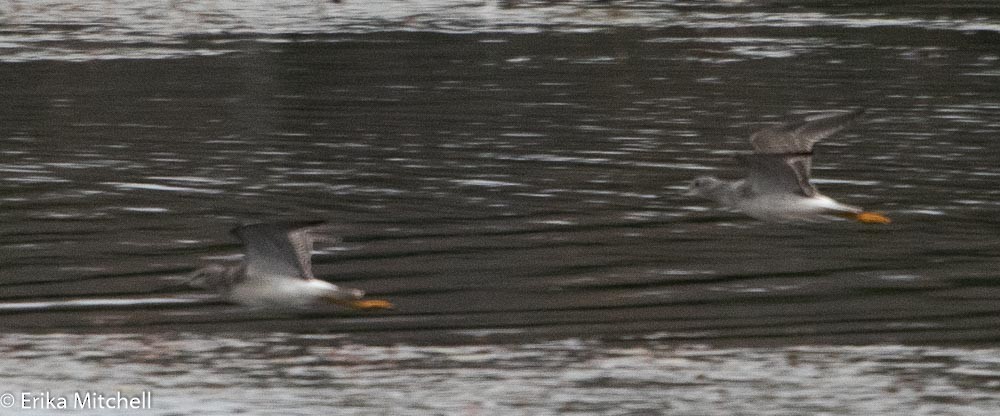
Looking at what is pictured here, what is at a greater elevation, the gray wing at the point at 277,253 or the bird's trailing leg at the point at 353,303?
the gray wing at the point at 277,253

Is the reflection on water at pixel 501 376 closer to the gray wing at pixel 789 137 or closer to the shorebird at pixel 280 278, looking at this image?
the shorebird at pixel 280 278

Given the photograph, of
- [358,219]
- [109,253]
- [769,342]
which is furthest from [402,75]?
[769,342]

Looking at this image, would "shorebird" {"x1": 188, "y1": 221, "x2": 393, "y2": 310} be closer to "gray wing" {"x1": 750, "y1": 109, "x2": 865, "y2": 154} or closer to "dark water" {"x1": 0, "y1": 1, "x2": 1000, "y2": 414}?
"dark water" {"x1": 0, "y1": 1, "x2": 1000, "y2": 414}

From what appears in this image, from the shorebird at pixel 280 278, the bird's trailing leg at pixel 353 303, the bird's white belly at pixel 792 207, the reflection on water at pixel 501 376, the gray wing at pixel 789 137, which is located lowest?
the reflection on water at pixel 501 376

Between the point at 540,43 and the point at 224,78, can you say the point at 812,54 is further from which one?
the point at 224,78

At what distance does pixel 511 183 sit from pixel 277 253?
774cm

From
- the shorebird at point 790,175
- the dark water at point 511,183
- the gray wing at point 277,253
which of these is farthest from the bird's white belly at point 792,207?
the gray wing at point 277,253

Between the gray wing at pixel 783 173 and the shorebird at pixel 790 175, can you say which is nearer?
the shorebird at pixel 790 175

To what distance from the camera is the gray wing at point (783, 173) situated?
45.5ft

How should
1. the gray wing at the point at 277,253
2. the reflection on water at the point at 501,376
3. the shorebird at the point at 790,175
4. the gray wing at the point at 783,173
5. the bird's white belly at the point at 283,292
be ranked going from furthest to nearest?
the gray wing at the point at 783,173
the shorebird at the point at 790,175
the bird's white belly at the point at 283,292
the gray wing at the point at 277,253
the reflection on water at the point at 501,376

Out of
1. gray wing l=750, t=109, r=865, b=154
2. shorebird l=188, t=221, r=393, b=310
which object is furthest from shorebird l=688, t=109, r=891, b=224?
shorebird l=188, t=221, r=393, b=310

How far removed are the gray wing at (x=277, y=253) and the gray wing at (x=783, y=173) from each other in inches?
120

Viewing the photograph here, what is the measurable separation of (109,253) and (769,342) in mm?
5717

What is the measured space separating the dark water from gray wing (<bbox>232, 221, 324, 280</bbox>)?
76 cm
